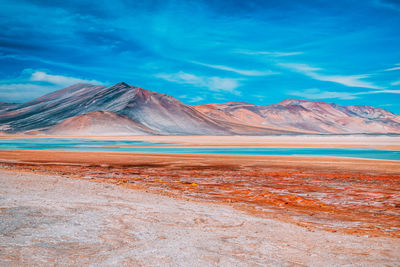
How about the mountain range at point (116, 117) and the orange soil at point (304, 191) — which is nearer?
the orange soil at point (304, 191)

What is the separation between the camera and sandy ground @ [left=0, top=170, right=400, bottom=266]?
5266 mm

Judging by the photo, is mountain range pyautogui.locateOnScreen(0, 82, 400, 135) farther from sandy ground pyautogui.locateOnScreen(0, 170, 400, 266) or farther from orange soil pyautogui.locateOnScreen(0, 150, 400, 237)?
sandy ground pyautogui.locateOnScreen(0, 170, 400, 266)

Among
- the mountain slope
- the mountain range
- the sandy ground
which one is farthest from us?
the mountain slope

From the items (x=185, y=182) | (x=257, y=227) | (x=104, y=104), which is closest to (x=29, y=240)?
(x=257, y=227)

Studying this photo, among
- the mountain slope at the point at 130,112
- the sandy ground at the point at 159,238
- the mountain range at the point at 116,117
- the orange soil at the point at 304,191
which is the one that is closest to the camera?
the sandy ground at the point at 159,238

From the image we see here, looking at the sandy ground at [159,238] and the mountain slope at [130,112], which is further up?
the mountain slope at [130,112]

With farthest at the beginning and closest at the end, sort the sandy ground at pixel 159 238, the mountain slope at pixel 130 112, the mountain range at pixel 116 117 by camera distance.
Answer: the mountain slope at pixel 130 112, the mountain range at pixel 116 117, the sandy ground at pixel 159 238

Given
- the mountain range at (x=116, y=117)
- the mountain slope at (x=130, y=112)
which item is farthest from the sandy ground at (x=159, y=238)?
the mountain slope at (x=130, y=112)

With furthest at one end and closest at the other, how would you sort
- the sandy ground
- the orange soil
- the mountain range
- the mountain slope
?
the mountain slope
the mountain range
the orange soil
the sandy ground

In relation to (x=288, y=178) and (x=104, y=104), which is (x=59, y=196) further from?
(x=104, y=104)

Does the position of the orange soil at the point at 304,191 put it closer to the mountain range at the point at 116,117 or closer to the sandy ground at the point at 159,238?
the sandy ground at the point at 159,238

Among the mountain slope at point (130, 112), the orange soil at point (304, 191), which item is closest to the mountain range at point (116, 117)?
the mountain slope at point (130, 112)

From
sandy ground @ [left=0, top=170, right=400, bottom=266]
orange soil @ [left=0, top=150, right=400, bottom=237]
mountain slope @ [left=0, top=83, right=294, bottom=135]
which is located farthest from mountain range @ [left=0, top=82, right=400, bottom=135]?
sandy ground @ [left=0, top=170, right=400, bottom=266]

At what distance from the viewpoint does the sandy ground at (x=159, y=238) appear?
5266mm
